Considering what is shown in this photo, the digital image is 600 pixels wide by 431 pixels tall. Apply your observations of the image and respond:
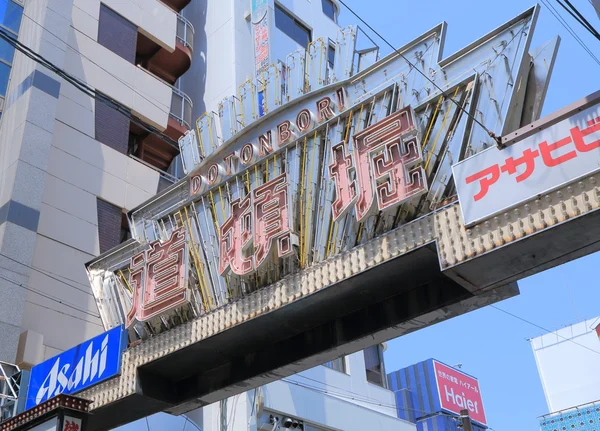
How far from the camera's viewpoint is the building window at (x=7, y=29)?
24.2 metres

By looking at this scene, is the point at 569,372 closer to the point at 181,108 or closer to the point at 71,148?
the point at 181,108

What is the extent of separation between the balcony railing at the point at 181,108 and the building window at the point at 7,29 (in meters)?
5.98

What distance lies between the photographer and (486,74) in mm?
10336

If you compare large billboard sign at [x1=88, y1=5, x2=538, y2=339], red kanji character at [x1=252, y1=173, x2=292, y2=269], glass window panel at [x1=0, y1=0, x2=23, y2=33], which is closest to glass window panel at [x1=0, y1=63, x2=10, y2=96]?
glass window panel at [x1=0, y1=0, x2=23, y2=33]

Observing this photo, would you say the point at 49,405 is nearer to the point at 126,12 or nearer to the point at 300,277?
the point at 300,277

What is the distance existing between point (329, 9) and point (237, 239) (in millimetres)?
25667

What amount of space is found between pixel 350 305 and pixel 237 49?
784 inches

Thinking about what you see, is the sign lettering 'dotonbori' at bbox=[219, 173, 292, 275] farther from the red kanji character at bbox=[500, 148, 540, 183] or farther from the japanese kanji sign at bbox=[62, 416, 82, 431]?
the red kanji character at bbox=[500, 148, 540, 183]

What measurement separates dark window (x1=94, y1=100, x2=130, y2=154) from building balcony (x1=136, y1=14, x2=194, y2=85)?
4431 millimetres

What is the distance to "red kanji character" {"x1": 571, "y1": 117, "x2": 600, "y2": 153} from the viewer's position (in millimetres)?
8555

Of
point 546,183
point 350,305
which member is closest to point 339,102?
point 350,305

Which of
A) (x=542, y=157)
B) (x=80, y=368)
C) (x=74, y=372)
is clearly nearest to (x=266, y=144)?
(x=542, y=157)

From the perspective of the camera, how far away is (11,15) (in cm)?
2503

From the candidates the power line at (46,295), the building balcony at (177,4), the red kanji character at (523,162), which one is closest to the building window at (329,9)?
the building balcony at (177,4)
